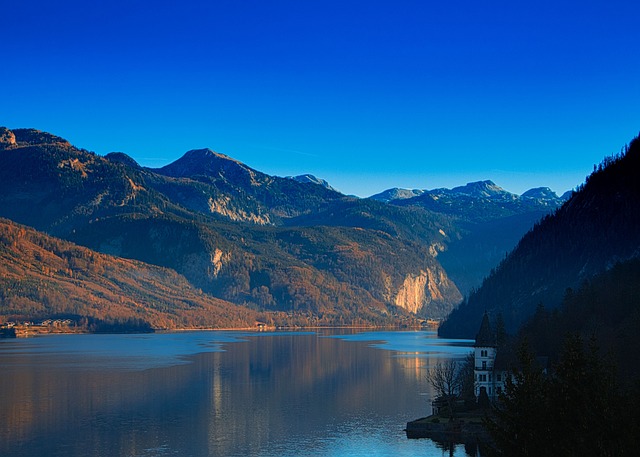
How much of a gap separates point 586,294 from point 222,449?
73.1m

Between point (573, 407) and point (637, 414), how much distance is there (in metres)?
2.71

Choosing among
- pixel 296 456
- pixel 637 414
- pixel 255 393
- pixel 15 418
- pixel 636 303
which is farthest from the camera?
pixel 255 393

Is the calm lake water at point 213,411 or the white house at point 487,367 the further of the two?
the white house at point 487,367

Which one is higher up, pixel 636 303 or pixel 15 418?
pixel 636 303

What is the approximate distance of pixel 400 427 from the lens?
105938mm

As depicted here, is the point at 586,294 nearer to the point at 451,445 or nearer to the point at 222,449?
the point at 451,445

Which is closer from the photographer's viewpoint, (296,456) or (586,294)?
(296,456)

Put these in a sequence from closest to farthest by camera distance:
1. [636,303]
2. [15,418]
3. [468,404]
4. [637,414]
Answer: [637,414] → [468,404] → [15,418] → [636,303]

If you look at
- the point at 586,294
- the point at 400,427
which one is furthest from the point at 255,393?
the point at 586,294

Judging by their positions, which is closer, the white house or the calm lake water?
the calm lake water

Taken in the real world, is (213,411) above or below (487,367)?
below

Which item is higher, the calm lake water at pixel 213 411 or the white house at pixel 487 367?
the white house at pixel 487 367

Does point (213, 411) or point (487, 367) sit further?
point (213, 411)

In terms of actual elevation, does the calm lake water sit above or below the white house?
below
